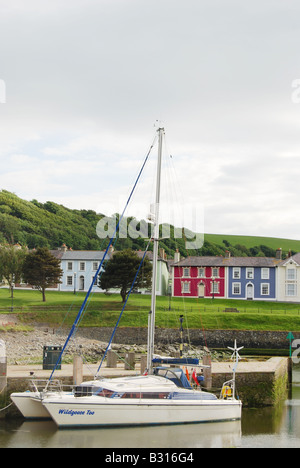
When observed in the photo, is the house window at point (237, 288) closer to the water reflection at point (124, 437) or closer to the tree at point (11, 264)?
the tree at point (11, 264)

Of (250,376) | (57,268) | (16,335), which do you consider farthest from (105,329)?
(250,376)

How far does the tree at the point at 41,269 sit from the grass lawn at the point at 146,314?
267 cm

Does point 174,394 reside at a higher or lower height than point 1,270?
lower

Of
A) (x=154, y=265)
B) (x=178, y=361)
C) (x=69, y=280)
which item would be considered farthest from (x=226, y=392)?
(x=69, y=280)

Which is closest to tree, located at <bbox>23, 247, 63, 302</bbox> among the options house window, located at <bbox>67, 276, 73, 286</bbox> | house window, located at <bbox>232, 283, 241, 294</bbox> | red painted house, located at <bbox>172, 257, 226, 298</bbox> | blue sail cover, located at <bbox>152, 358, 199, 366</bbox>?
house window, located at <bbox>67, 276, 73, 286</bbox>

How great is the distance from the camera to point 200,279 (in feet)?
286

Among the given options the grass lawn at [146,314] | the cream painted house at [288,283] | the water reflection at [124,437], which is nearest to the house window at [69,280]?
the grass lawn at [146,314]

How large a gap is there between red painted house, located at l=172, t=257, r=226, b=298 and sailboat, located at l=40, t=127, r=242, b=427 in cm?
5998

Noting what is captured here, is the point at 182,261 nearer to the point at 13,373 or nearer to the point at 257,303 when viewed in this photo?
the point at 257,303

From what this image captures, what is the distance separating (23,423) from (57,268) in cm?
5388

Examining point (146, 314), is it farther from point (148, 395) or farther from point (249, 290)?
point (148, 395)

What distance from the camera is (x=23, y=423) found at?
24859mm

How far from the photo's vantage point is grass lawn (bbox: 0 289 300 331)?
6525 centimetres

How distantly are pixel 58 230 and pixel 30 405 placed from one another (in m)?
133
